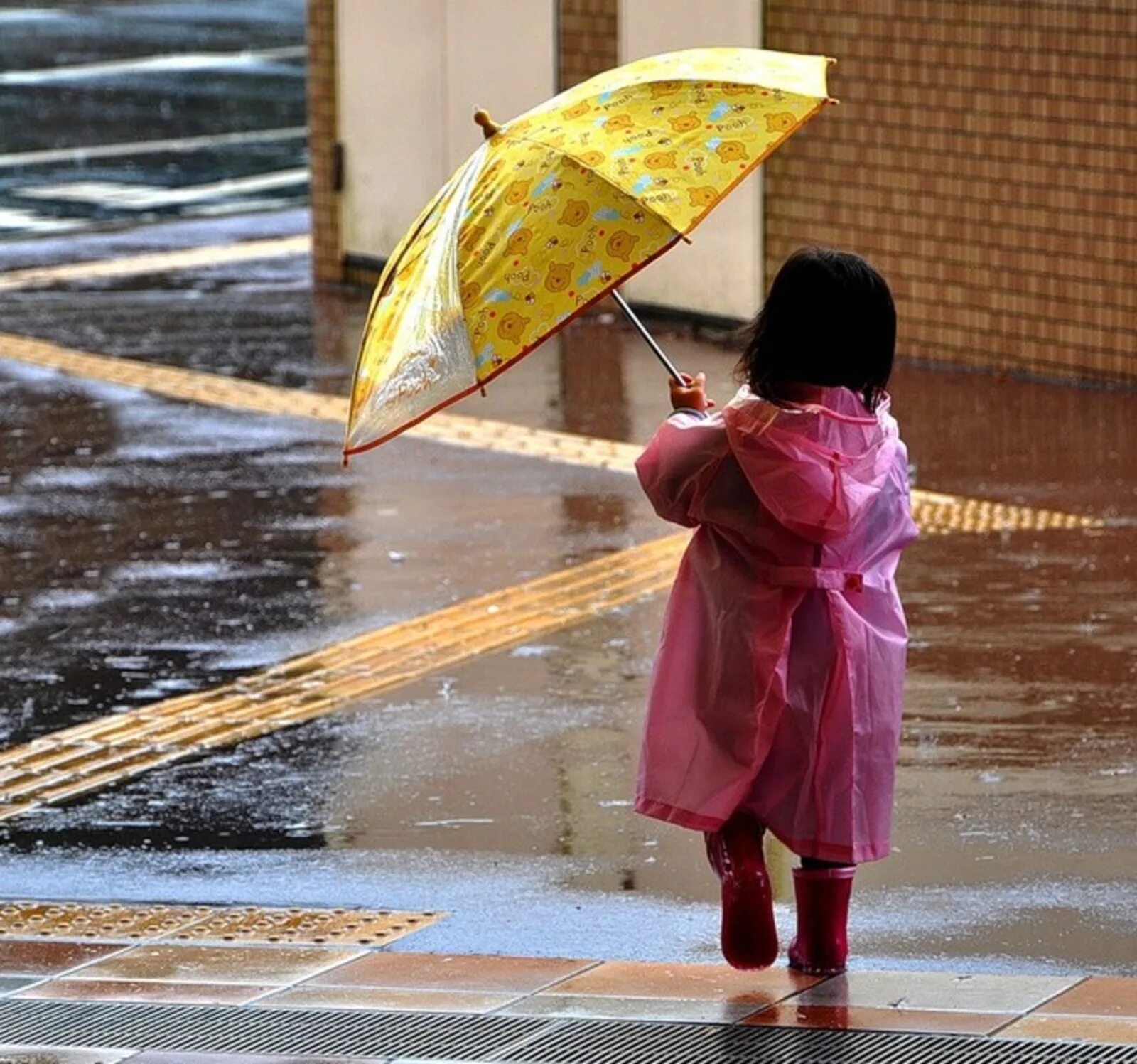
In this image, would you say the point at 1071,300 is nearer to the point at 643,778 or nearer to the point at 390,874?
the point at 390,874

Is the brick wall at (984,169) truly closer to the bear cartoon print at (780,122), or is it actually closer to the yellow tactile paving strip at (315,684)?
the yellow tactile paving strip at (315,684)

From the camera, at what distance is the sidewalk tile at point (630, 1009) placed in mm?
4844

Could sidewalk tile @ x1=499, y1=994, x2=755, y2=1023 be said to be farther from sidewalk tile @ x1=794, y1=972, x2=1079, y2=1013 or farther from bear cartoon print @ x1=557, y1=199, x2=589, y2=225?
bear cartoon print @ x1=557, y1=199, x2=589, y2=225

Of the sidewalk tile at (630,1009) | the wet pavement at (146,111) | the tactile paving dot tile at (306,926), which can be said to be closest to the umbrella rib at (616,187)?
the sidewalk tile at (630,1009)

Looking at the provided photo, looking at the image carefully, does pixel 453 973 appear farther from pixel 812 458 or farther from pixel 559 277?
pixel 559 277

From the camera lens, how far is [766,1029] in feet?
15.5

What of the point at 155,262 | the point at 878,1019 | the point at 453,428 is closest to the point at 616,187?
the point at 878,1019

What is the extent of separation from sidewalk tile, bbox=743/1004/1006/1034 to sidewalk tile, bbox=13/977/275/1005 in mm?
1021

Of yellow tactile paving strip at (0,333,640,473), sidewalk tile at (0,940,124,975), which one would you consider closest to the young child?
sidewalk tile at (0,940,124,975)

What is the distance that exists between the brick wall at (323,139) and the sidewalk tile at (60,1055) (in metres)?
10.7

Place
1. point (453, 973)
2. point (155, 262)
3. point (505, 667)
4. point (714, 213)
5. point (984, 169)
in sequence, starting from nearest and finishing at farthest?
point (453, 973) → point (505, 667) → point (984, 169) → point (714, 213) → point (155, 262)

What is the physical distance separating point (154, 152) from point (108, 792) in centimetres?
1458

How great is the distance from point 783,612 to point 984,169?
7520mm

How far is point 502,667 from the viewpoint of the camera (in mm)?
8000
